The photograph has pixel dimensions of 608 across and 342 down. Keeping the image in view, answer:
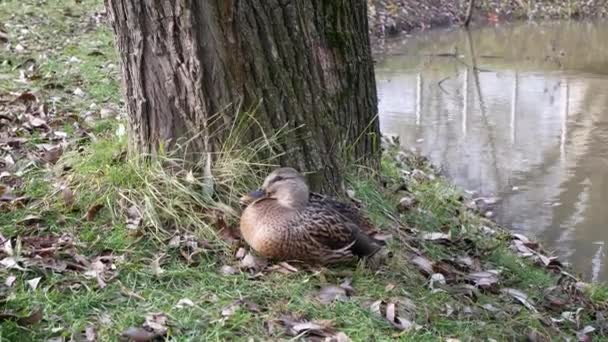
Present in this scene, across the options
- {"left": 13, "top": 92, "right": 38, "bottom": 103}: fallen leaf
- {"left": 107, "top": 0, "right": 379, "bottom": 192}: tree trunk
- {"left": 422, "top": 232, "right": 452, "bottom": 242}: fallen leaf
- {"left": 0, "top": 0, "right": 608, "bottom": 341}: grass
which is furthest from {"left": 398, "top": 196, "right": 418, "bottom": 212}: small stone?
{"left": 13, "top": 92, "right": 38, "bottom": 103}: fallen leaf

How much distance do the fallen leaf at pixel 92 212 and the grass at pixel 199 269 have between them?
26 mm

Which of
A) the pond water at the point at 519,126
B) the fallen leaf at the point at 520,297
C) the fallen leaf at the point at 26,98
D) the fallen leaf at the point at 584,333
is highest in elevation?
the fallen leaf at the point at 26,98

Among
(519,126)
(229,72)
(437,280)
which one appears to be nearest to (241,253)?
(229,72)

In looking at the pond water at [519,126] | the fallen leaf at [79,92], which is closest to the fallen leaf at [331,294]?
the pond water at [519,126]

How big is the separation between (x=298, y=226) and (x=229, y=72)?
0.92 m

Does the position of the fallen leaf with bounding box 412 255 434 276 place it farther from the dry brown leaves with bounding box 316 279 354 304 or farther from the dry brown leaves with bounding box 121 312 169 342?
the dry brown leaves with bounding box 121 312 169 342

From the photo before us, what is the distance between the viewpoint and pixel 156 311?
3496mm

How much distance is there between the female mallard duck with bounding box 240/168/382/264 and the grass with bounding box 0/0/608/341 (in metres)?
0.11

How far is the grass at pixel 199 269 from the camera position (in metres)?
3.47

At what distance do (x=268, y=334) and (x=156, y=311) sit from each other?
485 millimetres


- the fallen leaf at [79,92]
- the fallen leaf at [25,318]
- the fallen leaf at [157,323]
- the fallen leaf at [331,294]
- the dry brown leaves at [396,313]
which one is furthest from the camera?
the fallen leaf at [79,92]

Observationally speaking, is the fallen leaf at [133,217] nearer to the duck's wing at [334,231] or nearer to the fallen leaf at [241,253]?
the fallen leaf at [241,253]

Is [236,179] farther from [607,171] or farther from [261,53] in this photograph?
[607,171]

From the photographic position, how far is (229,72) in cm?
432
